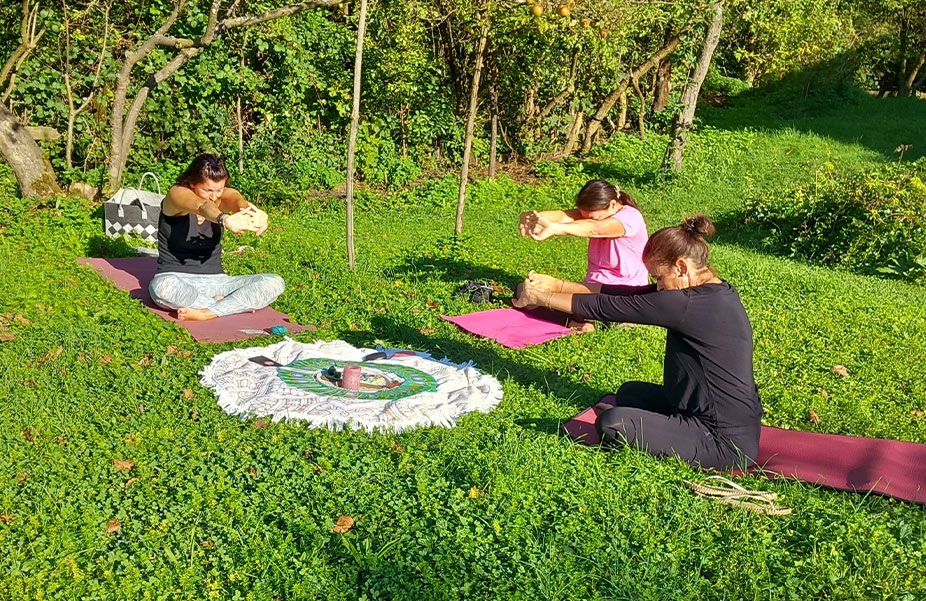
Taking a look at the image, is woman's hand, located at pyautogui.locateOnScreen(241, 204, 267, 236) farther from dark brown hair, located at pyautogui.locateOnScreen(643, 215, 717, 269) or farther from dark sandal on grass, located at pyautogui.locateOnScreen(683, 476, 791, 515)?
dark sandal on grass, located at pyautogui.locateOnScreen(683, 476, 791, 515)

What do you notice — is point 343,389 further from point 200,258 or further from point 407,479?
point 200,258

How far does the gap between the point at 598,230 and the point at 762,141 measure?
11.6 meters

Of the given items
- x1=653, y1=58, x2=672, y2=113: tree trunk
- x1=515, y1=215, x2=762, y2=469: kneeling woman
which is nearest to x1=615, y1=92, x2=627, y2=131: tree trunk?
x1=653, y1=58, x2=672, y2=113: tree trunk

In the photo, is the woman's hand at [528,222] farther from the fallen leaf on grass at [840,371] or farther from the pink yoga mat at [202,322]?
the fallen leaf on grass at [840,371]

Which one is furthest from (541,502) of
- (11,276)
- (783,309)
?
(11,276)

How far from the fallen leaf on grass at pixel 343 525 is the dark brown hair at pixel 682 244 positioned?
2.05 m

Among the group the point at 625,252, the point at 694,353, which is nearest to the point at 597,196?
the point at 625,252

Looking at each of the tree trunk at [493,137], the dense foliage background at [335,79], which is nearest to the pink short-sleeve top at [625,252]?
the dense foliage background at [335,79]

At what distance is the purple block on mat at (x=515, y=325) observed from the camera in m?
6.41

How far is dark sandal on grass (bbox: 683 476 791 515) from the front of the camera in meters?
3.78

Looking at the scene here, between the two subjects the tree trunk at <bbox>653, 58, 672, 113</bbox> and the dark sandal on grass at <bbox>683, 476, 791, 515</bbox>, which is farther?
the tree trunk at <bbox>653, 58, 672, 113</bbox>

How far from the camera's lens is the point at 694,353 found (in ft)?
14.0

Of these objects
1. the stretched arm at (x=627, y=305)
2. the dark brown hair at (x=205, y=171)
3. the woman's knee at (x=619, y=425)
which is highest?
the dark brown hair at (x=205, y=171)

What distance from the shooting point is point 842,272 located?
372 inches
